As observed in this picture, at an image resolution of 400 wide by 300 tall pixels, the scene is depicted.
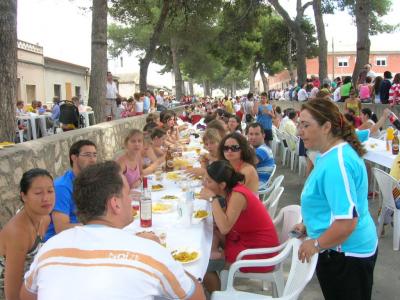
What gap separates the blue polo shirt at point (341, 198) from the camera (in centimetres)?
215

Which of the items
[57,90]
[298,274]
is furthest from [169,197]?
[57,90]

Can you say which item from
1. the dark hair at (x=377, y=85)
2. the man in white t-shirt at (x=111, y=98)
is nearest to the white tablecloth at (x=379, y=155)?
the dark hair at (x=377, y=85)

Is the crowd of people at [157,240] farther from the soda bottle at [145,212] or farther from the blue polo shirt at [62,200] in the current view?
the soda bottle at [145,212]

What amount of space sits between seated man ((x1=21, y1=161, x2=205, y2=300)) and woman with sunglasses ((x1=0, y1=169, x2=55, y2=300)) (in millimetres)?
776

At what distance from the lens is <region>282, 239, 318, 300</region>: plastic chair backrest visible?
89.3 inches

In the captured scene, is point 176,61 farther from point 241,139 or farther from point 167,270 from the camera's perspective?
point 167,270

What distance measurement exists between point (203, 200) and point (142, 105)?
10.9 meters

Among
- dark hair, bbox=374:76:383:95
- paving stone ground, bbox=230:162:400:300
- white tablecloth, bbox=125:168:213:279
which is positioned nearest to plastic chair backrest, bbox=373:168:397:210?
paving stone ground, bbox=230:162:400:300

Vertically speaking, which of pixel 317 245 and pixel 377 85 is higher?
pixel 377 85

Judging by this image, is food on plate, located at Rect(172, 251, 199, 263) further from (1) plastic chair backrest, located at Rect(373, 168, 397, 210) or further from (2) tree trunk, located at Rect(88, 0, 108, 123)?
(2) tree trunk, located at Rect(88, 0, 108, 123)

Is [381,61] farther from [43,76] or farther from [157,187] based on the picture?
[157,187]

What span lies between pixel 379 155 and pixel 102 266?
5.91 metres

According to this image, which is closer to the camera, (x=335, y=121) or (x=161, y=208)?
(x=335, y=121)

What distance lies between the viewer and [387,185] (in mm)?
4754
